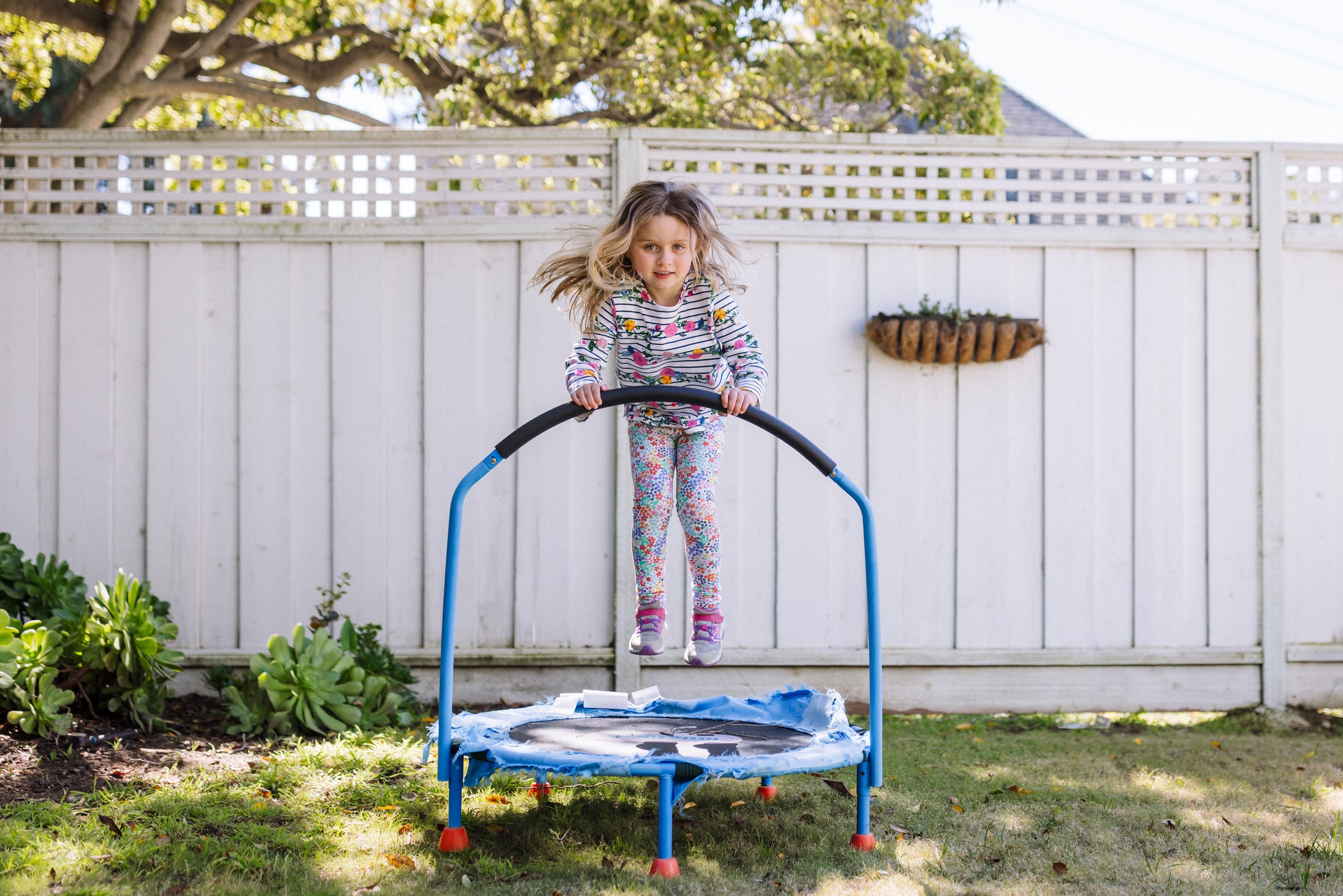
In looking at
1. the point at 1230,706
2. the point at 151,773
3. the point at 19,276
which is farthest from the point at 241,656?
the point at 1230,706

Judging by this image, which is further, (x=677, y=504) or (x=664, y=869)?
(x=677, y=504)

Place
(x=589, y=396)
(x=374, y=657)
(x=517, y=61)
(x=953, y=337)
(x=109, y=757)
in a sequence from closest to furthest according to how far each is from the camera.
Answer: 1. (x=589, y=396)
2. (x=109, y=757)
3. (x=374, y=657)
4. (x=953, y=337)
5. (x=517, y=61)

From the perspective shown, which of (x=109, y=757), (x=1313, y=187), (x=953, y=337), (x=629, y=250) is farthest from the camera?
(x=1313, y=187)

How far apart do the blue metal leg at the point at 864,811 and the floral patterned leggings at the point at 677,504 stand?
519mm

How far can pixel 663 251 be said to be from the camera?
2.47m

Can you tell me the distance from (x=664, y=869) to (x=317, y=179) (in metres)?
2.72

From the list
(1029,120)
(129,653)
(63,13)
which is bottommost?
(129,653)

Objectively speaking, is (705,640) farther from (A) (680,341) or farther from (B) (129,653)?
(B) (129,653)

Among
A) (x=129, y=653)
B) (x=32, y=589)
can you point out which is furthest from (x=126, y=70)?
(x=129, y=653)

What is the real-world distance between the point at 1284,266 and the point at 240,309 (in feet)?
12.4

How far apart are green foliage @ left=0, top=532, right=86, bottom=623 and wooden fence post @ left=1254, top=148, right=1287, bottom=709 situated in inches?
157

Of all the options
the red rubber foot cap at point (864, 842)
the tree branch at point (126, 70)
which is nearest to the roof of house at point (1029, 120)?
the tree branch at point (126, 70)

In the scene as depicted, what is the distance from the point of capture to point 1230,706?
3.75 metres

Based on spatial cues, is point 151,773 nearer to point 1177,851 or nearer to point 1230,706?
point 1177,851
